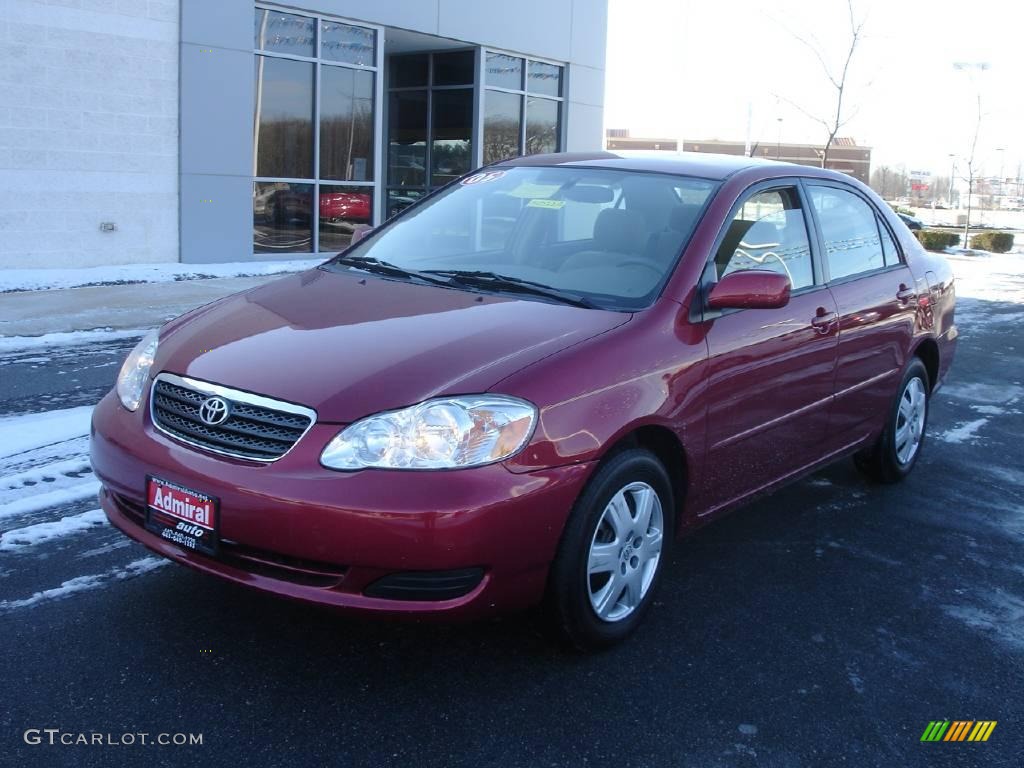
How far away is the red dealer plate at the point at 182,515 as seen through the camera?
3.14 metres

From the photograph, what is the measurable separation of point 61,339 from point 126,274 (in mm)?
4389

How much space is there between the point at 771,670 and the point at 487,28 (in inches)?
667

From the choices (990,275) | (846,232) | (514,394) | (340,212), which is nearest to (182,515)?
(514,394)

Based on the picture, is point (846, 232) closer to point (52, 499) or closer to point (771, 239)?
point (771, 239)

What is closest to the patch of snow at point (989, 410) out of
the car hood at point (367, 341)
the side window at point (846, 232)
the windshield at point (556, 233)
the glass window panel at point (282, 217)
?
the side window at point (846, 232)

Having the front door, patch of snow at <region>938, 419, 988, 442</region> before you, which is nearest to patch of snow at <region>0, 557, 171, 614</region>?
the front door

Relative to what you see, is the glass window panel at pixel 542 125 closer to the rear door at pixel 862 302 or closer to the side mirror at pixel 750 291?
the rear door at pixel 862 302

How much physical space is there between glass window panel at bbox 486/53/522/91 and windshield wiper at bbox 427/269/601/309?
15889 millimetres

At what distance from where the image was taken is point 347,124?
16.6m

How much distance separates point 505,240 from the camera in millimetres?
4473

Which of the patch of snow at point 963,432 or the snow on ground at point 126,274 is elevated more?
the snow on ground at point 126,274

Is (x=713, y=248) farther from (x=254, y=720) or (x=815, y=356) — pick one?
(x=254, y=720)

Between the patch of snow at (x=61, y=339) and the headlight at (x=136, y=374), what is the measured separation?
4.82 meters

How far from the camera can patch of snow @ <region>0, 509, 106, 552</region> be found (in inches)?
165
